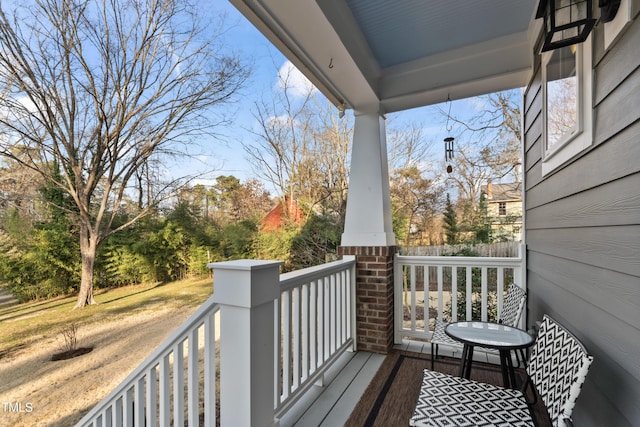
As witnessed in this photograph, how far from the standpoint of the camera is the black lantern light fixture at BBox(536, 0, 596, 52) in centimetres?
109

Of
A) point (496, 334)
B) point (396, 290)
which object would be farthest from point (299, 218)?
point (496, 334)

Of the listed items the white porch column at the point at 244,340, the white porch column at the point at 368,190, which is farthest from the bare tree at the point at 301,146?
the white porch column at the point at 244,340

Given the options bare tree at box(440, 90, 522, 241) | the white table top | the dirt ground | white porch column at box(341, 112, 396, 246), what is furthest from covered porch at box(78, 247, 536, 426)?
bare tree at box(440, 90, 522, 241)

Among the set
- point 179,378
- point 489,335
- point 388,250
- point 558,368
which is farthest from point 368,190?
point 179,378

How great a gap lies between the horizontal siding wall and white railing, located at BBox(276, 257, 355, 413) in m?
1.48

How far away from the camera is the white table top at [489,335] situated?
62.5 inches

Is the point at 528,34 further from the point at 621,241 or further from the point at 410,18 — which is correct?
the point at 621,241

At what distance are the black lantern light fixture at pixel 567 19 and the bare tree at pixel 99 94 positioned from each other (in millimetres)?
4115

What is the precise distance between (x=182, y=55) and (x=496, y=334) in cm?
539

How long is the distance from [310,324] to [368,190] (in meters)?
1.50

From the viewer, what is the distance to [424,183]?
5.51 metres

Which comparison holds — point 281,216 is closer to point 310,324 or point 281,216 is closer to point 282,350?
point 310,324

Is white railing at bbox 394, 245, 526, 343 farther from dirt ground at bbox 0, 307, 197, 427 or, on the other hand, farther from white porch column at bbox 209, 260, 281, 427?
dirt ground at bbox 0, 307, 197, 427

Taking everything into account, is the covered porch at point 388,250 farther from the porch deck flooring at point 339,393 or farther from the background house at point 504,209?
the background house at point 504,209
